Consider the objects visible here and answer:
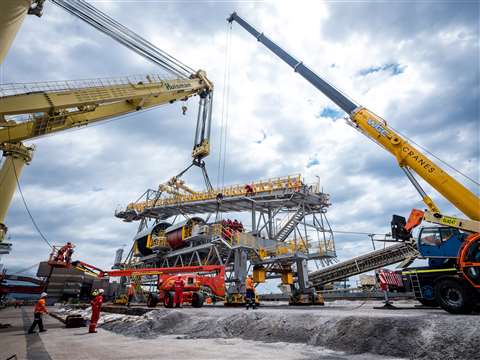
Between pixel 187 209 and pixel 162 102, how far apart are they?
11232 millimetres

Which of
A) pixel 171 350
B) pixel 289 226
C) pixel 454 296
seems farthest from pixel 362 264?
pixel 171 350

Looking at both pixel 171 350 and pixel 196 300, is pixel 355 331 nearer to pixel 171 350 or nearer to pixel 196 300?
pixel 171 350

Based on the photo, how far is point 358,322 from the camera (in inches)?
262

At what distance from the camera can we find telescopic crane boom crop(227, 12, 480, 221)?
10.6 m

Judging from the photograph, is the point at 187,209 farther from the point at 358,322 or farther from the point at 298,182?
the point at 358,322

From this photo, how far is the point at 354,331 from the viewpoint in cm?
648

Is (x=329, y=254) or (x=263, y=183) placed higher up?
(x=263, y=183)

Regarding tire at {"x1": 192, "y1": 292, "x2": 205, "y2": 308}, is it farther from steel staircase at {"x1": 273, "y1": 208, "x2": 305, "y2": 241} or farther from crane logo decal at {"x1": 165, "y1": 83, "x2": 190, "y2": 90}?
crane logo decal at {"x1": 165, "y1": 83, "x2": 190, "y2": 90}

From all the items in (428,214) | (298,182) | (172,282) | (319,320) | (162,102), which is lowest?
(319,320)

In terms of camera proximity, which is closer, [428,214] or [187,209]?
[428,214]

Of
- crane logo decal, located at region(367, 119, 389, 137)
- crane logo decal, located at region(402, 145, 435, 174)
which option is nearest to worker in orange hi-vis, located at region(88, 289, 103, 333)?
crane logo decal, located at region(402, 145, 435, 174)

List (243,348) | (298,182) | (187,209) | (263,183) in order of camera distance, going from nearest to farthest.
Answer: (243,348)
(298,182)
(263,183)
(187,209)

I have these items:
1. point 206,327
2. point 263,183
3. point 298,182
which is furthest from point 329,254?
point 206,327

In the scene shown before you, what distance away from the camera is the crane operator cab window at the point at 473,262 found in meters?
7.62
